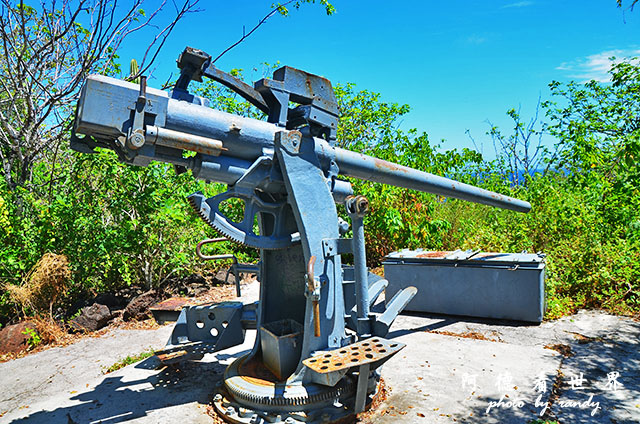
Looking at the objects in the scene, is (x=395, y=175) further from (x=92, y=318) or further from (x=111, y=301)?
(x=111, y=301)

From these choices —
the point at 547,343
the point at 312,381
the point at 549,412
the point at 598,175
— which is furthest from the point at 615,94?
the point at 312,381

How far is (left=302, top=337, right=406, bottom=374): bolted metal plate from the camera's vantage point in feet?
10.2

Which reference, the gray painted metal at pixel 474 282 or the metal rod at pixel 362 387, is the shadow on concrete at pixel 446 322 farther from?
the metal rod at pixel 362 387

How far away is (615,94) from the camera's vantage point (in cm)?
1411

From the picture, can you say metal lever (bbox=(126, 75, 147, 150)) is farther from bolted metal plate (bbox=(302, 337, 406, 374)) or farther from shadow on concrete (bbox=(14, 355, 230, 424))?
shadow on concrete (bbox=(14, 355, 230, 424))

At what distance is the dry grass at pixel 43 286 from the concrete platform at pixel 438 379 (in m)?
1.14

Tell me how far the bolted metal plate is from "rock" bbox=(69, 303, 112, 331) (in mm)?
4460

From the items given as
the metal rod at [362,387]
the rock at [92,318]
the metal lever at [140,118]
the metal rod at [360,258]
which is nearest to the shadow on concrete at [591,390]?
the metal rod at [362,387]

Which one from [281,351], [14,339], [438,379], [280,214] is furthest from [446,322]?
[14,339]

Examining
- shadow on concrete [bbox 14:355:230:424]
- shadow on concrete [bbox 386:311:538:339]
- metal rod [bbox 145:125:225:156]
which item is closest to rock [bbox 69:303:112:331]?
shadow on concrete [bbox 14:355:230:424]

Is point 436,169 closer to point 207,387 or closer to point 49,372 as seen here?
point 207,387

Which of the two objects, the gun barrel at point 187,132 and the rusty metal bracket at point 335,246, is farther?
the rusty metal bracket at point 335,246

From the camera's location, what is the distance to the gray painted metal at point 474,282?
19.2ft

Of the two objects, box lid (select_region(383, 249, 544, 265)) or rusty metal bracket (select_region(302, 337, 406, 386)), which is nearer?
rusty metal bracket (select_region(302, 337, 406, 386))
